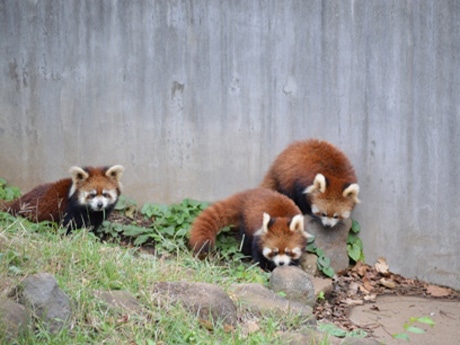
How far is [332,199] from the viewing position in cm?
711

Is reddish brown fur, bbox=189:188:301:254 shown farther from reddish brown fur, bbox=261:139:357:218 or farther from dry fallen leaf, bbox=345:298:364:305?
dry fallen leaf, bbox=345:298:364:305

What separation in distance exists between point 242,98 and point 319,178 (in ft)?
3.46

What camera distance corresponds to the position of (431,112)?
689cm

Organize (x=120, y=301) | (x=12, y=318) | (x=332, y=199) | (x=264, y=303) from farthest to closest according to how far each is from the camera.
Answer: (x=332, y=199), (x=264, y=303), (x=120, y=301), (x=12, y=318)

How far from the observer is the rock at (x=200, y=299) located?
15.7 feet

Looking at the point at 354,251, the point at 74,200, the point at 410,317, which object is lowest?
the point at 410,317

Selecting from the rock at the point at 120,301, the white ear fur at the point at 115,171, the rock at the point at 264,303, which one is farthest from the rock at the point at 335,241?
the rock at the point at 120,301

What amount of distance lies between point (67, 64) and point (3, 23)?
2.64ft

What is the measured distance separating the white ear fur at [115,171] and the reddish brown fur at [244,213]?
84cm

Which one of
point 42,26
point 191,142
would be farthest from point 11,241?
point 42,26

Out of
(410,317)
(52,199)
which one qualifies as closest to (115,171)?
(52,199)

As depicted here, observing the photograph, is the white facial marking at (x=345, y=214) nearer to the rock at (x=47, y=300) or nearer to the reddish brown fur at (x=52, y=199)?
the reddish brown fur at (x=52, y=199)

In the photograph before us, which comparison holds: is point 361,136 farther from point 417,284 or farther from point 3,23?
point 3,23

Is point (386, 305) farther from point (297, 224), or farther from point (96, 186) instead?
point (96, 186)
